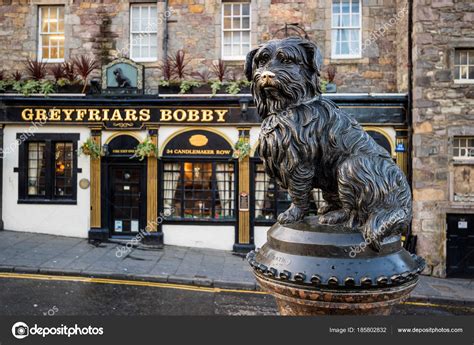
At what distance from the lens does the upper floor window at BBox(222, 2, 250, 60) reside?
13734 millimetres

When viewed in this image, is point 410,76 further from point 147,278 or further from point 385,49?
point 147,278

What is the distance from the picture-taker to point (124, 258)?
37.3ft

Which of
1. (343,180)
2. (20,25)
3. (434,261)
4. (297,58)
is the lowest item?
(434,261)

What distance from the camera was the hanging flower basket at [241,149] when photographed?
12719 mm

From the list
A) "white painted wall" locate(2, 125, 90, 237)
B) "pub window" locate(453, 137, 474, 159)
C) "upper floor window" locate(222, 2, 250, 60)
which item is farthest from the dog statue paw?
"white painted wall" locate(2, 125, 90, 237)

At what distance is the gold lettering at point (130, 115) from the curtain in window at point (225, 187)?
3.19 metres

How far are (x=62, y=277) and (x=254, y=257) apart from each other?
808 cm

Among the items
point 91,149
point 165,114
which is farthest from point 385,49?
point 91,149

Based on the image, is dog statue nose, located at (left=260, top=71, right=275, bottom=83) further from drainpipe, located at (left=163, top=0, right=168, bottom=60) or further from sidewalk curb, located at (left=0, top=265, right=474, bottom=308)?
drainpipe, located at (left=163, top=0, right=168, bottom=60)

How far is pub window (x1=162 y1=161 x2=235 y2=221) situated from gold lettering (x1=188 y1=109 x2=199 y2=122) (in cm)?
144

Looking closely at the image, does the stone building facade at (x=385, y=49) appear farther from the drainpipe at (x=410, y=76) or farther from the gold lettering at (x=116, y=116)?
the gold lettering at (x=116, y=116)

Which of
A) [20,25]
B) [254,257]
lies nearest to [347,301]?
[254,257]

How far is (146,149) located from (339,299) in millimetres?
10990

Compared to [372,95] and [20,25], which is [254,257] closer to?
[372,95]
